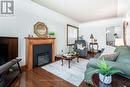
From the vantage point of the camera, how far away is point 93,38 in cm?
727

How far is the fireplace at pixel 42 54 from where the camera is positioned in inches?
159

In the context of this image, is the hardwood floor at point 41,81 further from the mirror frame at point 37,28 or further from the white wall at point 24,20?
the mirror frame at point 37,28

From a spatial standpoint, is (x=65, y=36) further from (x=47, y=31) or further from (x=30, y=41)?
(x=30, y=41)

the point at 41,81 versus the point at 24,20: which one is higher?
the point at 24,20

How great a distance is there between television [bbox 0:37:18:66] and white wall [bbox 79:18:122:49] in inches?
217

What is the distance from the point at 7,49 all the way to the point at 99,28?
19.1 feet

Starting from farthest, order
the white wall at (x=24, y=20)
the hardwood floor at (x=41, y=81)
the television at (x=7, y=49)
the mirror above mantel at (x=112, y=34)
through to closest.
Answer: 1. the mirror above mantel at (x=112, y=34)
2. the white wall at (x=24, y=20)
3. the television at (x=7, y=49)
4. the hardwood floor at (x=41, y=81)

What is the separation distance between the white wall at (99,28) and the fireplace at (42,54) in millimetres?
3811

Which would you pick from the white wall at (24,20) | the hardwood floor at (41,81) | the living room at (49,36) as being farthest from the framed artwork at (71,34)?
the hardwood floor at (41,81)

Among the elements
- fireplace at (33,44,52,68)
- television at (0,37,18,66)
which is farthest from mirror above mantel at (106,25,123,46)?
television at (0,37,18,66)

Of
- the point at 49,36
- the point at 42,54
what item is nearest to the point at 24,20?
the point at 49,36

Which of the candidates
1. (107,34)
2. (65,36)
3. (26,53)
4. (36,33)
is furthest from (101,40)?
(26,53)

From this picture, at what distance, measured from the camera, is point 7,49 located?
111 inches

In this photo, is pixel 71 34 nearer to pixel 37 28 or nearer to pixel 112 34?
pixel 112 34
